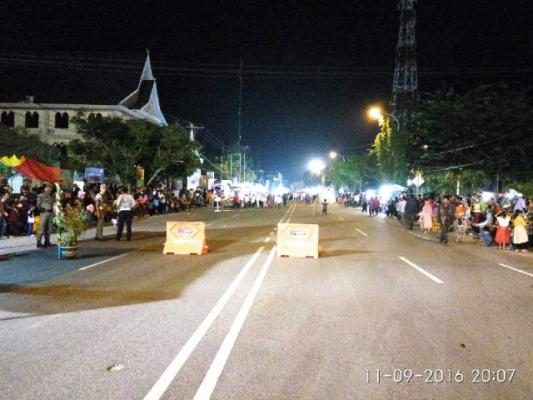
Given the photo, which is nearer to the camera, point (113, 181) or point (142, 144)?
point (142, 144)

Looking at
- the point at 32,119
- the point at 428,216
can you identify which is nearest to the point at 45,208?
the point at 428,216

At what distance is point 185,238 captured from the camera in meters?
14.6

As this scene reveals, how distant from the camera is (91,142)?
36281 millimetres

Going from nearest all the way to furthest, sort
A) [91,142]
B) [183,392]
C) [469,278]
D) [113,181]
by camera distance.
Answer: [183,392]
[469,278]
[91,142]
[113,181]

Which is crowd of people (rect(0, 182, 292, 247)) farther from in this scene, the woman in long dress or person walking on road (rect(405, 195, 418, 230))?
person walking on road (rect(405, 195, 418, 230))

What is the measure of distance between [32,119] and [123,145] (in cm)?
1258

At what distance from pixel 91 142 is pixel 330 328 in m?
32.8

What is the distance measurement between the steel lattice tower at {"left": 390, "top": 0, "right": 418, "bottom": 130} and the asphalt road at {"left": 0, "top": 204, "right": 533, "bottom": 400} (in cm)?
4048

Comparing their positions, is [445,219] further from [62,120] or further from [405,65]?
[62,120]

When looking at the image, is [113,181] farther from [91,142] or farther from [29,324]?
[29,324]

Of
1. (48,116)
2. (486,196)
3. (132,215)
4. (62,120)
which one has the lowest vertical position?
(132,215)

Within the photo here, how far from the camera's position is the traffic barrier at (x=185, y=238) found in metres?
14.5

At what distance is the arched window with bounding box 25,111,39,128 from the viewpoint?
143ft

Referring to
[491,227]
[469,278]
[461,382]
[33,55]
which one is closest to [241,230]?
[491,227]
